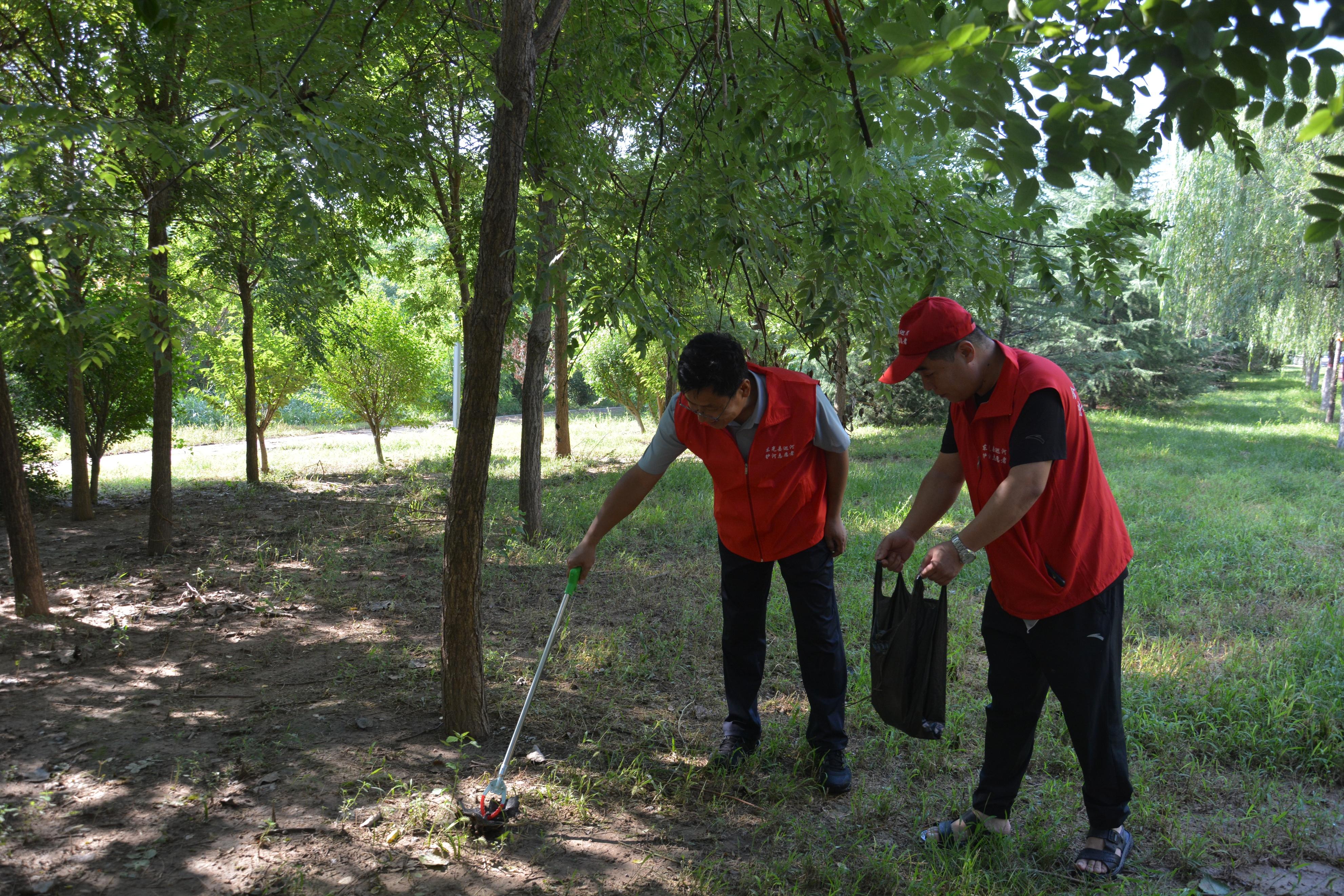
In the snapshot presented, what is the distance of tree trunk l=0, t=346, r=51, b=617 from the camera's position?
4.78 m

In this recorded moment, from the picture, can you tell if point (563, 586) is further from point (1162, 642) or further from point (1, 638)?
point (1162, 642)

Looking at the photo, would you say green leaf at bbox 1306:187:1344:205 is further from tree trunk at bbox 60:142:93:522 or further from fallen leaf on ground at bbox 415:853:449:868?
tree trunk at bbox 60:142:93:522

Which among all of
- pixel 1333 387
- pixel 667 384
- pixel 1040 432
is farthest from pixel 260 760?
pixel 1333 387

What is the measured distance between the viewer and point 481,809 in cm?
301

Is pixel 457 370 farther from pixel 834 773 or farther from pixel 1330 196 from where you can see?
pixel 1330 196

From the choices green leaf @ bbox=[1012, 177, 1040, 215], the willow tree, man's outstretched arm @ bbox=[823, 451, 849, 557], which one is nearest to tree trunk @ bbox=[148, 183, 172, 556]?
man's outstretched arm @ bbox=[823, 451, 849, 557]

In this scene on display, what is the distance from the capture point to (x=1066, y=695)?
8.94 feet

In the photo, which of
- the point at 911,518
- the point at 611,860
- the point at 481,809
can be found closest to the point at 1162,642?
the point at 911,518

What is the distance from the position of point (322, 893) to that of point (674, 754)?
1590 millimetres

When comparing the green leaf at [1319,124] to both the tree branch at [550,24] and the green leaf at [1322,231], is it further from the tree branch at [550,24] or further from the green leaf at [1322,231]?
the tree branch at [550,24]

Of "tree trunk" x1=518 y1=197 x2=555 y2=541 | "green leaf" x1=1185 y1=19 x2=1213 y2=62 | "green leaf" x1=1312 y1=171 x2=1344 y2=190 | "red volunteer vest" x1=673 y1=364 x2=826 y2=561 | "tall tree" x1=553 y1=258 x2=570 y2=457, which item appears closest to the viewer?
"green leaf" x1=1185 y1=19 x2=1213 y2=62

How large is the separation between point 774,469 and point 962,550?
0.86m

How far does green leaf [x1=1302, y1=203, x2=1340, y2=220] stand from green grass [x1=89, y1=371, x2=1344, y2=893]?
232 cm

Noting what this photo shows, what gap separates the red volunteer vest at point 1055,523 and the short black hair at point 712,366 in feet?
2.88
